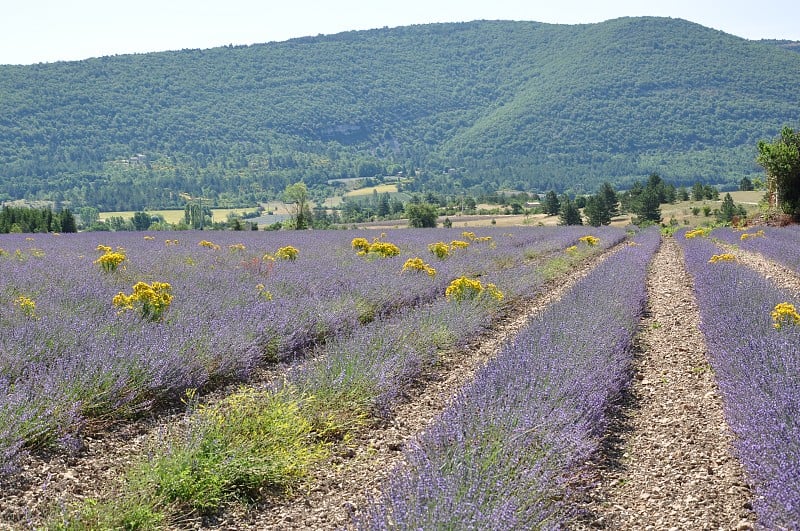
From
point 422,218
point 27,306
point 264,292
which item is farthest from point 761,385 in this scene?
point 422,218

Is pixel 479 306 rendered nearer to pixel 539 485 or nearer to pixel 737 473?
pixel 737 473

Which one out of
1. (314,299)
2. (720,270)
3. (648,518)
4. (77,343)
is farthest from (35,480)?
(720,270)

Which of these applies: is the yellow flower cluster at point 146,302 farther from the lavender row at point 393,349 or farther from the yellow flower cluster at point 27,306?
the lavender row at point 393,349

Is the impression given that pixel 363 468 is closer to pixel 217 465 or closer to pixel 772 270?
pixel 217 465

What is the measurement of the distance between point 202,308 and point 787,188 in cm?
3007

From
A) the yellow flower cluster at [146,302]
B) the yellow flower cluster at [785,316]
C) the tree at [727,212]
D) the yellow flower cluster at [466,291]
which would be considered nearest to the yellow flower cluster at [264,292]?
the yellow flower cluster at [146,302]

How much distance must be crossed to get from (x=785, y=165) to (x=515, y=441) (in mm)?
29908

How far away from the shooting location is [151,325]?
6152mm

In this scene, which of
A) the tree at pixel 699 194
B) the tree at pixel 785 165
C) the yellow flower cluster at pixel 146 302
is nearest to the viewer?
the yellow flower cluster at pixel 146 302

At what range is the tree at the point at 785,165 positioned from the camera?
94.9ft

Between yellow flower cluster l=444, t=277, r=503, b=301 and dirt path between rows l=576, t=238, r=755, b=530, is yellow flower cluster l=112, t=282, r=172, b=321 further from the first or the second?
dirt path between rows l=576, t=238, r=755, b=530

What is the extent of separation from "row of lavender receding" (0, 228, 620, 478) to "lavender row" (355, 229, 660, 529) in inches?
80.1

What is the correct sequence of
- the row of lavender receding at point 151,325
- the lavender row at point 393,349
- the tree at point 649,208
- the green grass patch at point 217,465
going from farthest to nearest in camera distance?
the tree at point 649,208 < the lavender row at point 393,349 < the row of lavender receding at point 151,325 < the green grass patch at point 217,465

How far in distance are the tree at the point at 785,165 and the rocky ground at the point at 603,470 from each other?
26.8 m
